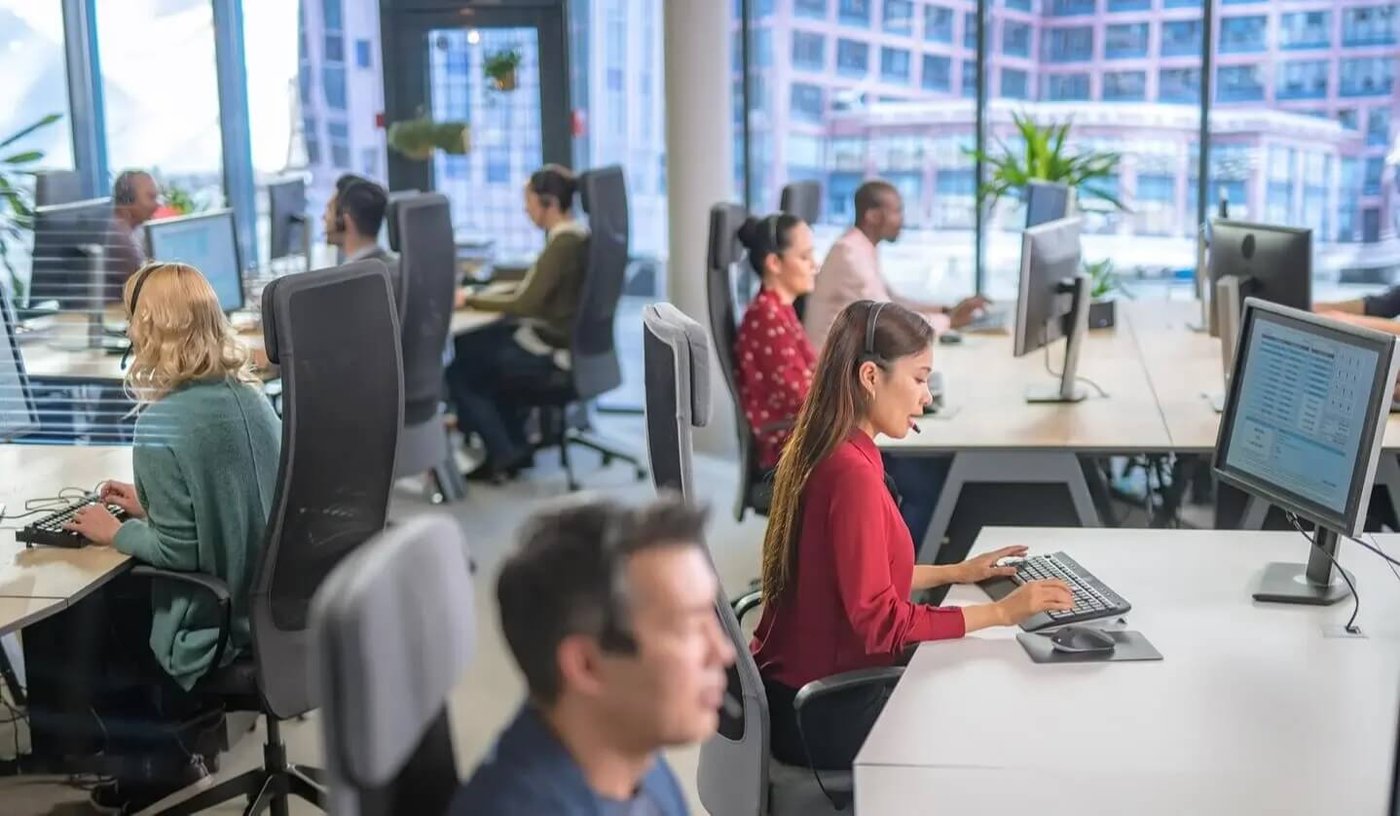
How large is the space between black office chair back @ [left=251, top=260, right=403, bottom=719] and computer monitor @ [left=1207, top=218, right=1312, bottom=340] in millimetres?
2143

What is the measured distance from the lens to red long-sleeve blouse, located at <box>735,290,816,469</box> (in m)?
4.17

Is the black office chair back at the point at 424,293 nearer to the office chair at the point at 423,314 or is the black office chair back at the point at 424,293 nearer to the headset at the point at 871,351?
the office chair at the point at 423,314

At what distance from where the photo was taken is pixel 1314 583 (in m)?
2.60

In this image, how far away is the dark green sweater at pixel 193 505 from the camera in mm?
2867

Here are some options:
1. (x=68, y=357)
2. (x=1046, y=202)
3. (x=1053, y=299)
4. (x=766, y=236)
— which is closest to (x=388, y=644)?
(x=1053, y=299)

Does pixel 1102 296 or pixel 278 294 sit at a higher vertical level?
pixel 278 294

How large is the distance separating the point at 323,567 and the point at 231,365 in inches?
16.7

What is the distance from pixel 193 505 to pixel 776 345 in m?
1.77

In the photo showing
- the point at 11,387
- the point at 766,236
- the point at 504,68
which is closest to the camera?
the point at 11,387

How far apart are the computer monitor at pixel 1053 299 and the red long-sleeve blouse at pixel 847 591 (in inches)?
60.8

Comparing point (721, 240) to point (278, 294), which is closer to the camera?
point (278, 294)

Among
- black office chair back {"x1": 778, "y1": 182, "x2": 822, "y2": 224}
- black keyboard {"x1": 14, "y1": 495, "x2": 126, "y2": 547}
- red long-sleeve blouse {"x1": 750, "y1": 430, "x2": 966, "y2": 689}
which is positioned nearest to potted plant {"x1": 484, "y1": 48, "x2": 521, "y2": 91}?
black office chair back {"x1": 778, "y1": 182, "x2": 822, "y2": 224}

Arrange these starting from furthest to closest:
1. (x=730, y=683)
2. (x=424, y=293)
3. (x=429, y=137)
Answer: (x=429, y=137), (x=424, y=293), (x=730, y=683)

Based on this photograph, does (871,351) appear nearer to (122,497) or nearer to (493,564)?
(493,564)
